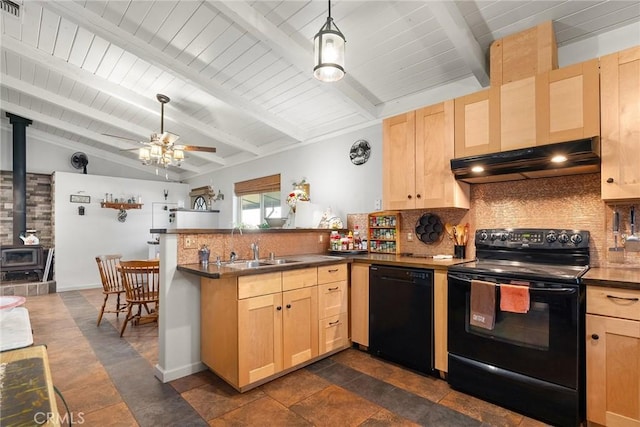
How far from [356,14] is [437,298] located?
2.28 meters

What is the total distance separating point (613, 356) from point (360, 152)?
291cm

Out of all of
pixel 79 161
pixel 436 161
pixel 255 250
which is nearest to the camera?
pixel 436 161

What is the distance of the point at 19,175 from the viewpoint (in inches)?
232

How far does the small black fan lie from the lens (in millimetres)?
6898

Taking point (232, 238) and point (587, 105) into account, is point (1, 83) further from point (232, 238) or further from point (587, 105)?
point (587, 105)

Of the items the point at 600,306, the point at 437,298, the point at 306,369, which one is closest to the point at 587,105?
the point at 600,306

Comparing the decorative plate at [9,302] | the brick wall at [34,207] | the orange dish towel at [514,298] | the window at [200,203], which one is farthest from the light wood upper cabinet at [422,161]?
the brick wall at [34,207]

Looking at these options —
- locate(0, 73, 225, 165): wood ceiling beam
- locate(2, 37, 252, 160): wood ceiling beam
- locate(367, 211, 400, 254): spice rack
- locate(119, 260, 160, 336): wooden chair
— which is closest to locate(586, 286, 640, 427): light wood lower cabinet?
locate(367, 211, 400, 254): spice rack

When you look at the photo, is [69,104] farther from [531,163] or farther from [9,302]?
[531,163]

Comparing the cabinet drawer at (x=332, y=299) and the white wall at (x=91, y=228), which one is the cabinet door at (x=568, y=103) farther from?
the white wall at (x=91, y=228)

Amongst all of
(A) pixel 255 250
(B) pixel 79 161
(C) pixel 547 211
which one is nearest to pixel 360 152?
(A) pixel 255 250

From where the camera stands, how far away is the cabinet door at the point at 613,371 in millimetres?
1718

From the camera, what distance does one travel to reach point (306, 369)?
104 inches

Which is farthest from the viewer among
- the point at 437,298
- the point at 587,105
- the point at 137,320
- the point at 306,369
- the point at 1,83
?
the point at 1,83
